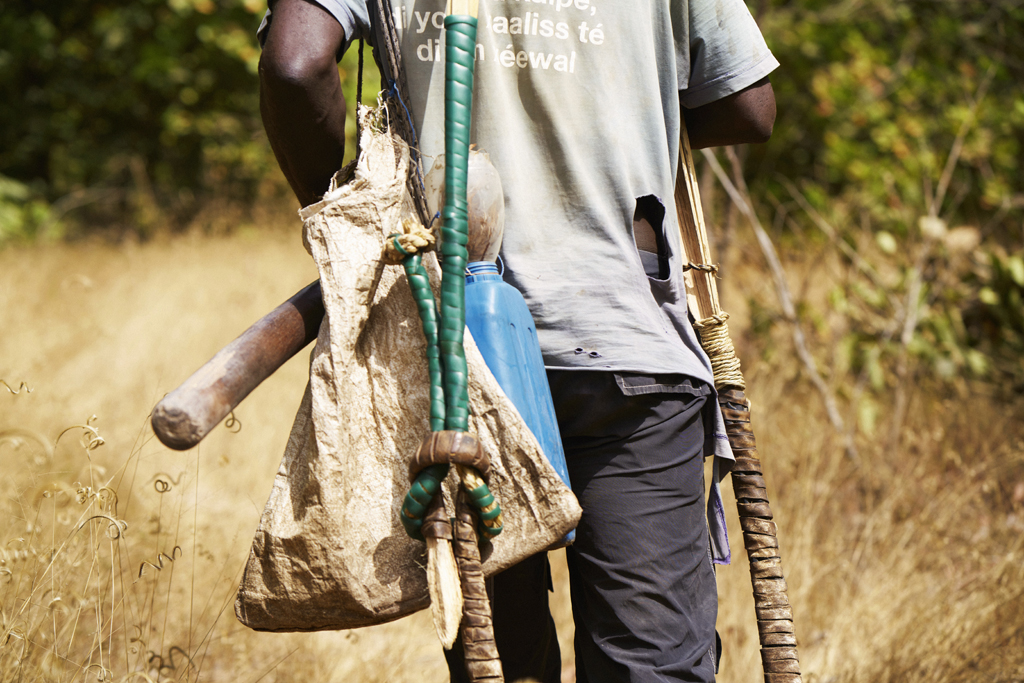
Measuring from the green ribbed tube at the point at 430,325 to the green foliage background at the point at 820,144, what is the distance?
2.44 metres

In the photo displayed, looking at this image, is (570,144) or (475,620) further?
(570,144)

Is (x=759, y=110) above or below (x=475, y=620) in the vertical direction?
above

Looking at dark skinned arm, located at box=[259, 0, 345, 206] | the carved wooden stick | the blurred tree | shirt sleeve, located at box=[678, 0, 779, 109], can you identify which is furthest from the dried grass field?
the blurred tree

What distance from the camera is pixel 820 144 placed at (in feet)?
26.9

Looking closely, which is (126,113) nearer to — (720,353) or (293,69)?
(293,69)

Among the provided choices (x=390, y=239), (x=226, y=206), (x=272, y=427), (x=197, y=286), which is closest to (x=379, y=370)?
(x=390, y=239)

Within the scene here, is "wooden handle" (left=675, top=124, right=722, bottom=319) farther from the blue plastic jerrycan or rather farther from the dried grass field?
the dried grass field

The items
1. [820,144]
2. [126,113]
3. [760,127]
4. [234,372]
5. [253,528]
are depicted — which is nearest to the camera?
[234,372]

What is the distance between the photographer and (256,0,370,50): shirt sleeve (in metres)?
1.26

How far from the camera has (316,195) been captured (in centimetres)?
142

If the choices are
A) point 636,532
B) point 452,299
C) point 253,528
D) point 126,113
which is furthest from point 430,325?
point 126,113

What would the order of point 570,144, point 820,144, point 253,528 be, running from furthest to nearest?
point 820,144 → point 253,528 → point 570,144

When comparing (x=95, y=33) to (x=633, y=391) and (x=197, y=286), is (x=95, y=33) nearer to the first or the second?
(x=197, y=286)

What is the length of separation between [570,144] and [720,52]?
0.34 m
